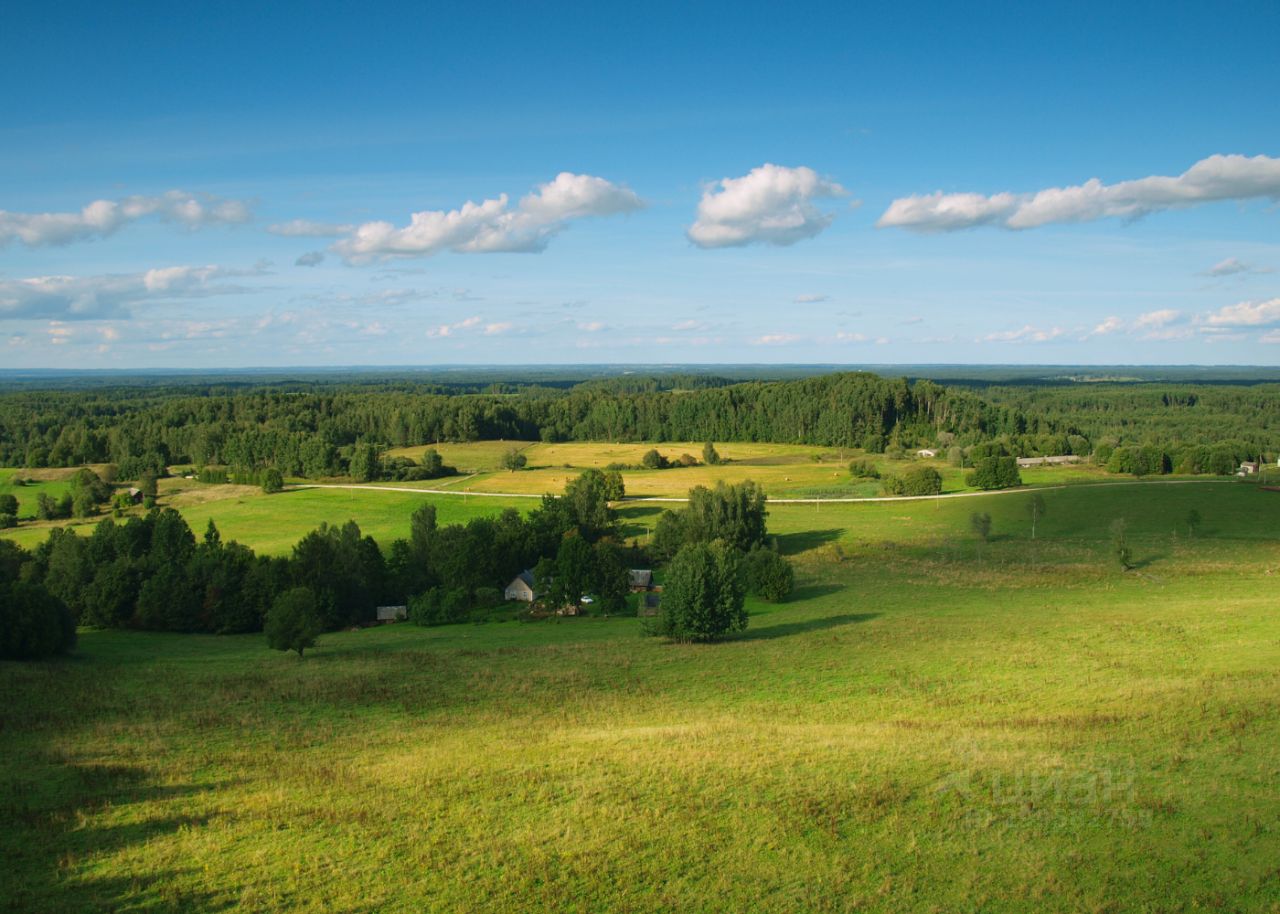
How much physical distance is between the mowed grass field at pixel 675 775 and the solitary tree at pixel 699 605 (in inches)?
97.6

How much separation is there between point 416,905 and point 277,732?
483 inches

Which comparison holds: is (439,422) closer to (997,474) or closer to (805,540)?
(997,474)

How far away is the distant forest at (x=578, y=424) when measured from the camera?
12888cm

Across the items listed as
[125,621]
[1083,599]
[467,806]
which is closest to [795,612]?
[1083,599]

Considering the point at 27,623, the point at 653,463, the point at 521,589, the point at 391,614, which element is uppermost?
the point at 653,463

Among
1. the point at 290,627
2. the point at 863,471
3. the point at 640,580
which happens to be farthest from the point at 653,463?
the point at 290,627

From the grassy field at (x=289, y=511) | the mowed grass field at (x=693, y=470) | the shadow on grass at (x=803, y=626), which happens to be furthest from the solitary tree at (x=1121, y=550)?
the grassy field at (x=289, y=511)

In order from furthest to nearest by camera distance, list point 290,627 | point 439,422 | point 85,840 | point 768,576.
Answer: point 439,422, point 768,576, point 290,627, point 85,840

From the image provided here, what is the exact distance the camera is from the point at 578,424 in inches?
7106

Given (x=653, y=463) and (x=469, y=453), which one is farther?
(x=469, y=453)

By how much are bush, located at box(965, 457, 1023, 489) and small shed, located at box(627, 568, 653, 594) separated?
51.1 m

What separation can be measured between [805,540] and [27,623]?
5456cm

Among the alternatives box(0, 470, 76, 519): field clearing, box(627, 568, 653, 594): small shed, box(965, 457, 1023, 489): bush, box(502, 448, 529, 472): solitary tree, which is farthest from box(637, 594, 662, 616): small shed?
box(0, 470, 76, 519): field clearing

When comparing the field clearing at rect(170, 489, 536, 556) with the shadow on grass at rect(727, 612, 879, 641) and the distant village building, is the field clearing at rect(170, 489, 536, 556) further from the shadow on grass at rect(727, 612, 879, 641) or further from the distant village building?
the distant village building
